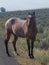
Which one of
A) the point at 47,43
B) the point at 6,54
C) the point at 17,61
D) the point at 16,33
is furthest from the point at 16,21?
the point at 47,43

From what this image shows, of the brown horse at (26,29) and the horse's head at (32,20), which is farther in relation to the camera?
the brown horse at (26,29)

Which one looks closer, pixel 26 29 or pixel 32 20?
pixel 32 20

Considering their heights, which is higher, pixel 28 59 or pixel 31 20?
pixel 31 20

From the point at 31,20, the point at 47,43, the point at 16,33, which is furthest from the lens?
the point at 47,43

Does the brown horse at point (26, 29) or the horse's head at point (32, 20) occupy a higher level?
the horse's head at point (32, 20)

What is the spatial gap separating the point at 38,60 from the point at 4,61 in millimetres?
1532

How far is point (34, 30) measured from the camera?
1538 centimetres

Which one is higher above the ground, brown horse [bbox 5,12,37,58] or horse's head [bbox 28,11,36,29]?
horse's head [bbox 28,11,36,29]

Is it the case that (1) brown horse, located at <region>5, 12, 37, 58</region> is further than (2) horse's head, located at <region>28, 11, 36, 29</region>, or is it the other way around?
(1) brown horse, located at <region>5, 12, 37, 58</region>

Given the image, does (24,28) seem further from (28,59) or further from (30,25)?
(28,59)

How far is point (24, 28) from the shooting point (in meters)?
15.8

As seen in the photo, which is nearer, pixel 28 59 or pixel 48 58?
pixel 48 58

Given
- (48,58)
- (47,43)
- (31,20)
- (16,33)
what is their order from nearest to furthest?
1. (48,58)
2. (31,20)
3. (16,33)
4. (47,43)

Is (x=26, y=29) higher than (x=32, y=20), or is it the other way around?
(x=32, y=20)
